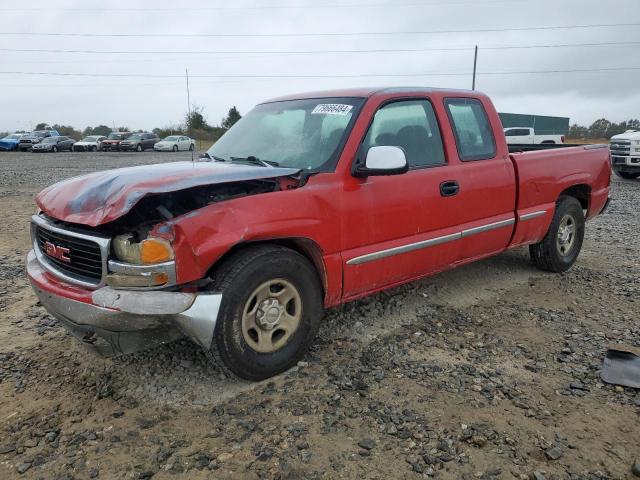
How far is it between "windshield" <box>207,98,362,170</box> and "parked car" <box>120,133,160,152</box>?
36.1 metres

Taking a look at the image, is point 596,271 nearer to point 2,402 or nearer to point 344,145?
point 344,145

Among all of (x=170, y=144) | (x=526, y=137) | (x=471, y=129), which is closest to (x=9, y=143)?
(x=170, y=144)

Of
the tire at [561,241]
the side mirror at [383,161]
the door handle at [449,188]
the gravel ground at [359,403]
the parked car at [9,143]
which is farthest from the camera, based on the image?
the parked car at [9,143]

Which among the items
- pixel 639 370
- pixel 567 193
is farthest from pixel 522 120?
pixel 639 370

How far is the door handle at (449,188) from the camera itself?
409cm

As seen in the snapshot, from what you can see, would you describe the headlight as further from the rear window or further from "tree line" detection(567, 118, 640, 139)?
"tree line" detection(567, 118, 640, 139)

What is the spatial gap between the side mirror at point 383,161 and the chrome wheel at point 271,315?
0.94 m

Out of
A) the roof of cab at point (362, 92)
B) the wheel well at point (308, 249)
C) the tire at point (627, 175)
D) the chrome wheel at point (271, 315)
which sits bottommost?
the tire at point (627, 175)

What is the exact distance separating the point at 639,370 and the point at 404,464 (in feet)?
6.11

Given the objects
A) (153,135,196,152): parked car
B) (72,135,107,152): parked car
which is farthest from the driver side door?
(72,135,107,152): parked car

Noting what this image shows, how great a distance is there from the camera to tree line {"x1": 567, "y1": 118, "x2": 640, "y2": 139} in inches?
1713

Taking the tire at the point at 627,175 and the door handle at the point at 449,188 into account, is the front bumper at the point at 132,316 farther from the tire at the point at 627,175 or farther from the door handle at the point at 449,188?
the tire at the point at 627,175

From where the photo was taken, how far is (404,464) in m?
2.51

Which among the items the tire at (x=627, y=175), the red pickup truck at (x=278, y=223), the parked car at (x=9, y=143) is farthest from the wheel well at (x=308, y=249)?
the parked car at (x=9, y=143)
